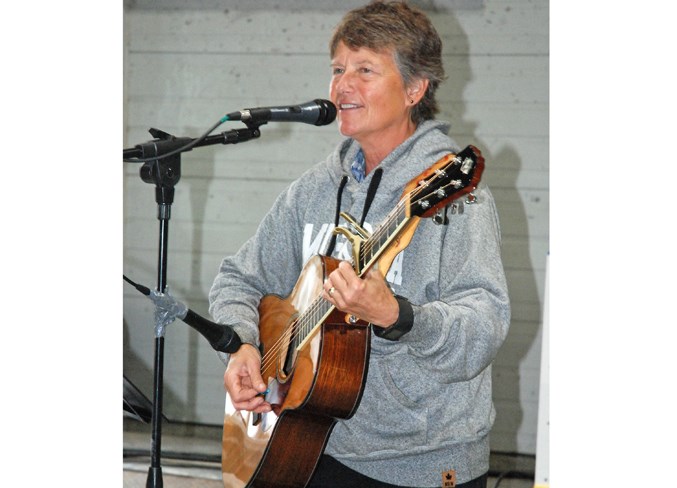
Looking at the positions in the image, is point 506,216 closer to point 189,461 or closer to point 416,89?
point 189,461

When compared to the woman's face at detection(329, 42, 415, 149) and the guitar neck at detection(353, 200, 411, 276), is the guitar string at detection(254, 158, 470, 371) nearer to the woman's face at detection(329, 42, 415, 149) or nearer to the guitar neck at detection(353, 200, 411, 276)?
the guitar neck at detection(353, 200, 411, 276)

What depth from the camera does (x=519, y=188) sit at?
13.0 ft

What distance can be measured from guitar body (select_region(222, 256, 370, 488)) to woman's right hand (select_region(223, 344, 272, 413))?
21 mm

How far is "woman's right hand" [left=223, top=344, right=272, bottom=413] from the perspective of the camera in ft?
5.69

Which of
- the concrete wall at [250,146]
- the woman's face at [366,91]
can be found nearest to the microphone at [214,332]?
the woman's face at [366,91]

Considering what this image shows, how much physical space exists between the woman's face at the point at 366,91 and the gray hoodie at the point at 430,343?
75mm

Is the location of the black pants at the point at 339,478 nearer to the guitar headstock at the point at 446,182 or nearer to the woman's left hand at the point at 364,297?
the woman's left hand at the point at 364,297

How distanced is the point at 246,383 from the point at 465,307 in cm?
52

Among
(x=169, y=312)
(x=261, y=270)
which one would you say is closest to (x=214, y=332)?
(x=169, y=312)

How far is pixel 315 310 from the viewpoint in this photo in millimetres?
1649

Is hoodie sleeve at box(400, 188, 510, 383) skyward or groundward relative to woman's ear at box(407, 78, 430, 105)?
groundward

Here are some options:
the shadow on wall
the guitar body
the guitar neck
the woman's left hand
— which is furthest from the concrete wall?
the woman's left hand

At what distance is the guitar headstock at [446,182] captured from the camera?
1.41 m
